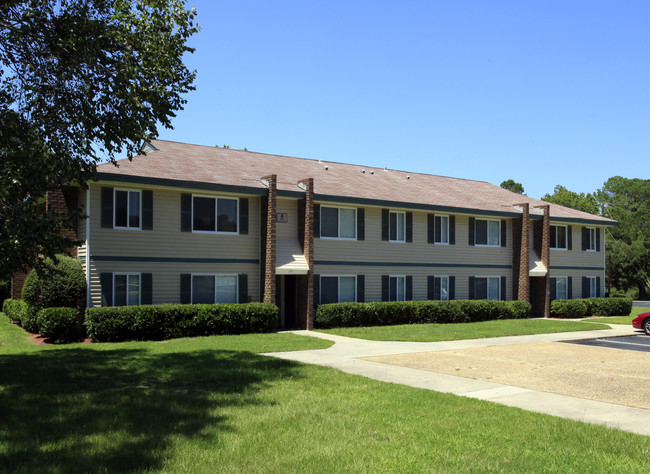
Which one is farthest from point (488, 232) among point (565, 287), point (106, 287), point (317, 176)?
point (106, 287)

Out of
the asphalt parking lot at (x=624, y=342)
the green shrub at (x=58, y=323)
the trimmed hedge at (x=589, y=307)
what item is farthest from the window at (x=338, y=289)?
the trimmed hedge at (x=589, y=307)

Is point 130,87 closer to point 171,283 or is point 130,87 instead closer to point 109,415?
point 109,415

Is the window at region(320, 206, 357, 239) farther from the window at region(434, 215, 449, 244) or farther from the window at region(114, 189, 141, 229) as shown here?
the window at region(114, 189, 141, 229)

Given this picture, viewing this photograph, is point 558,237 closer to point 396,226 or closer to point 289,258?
point 396,226

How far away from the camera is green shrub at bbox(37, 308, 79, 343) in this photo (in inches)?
690

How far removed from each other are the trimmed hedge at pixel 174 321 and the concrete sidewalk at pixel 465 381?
9.20 feet

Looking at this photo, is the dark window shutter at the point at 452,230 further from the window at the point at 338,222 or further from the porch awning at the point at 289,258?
the porch awning at the point at 289,258

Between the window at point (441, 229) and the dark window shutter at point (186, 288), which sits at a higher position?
the window at point (441, 229)

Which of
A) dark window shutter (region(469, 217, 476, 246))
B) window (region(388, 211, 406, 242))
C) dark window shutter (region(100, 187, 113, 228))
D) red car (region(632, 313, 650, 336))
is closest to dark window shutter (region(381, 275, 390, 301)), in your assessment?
window (region(388, 211, 406, 242))

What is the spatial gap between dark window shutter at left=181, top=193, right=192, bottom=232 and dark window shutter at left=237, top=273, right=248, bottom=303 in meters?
2.66

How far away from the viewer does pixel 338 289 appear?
2425 cm

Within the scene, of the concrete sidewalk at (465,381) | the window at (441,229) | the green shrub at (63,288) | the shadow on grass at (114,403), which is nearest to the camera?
the shadow on grass at (114,403)

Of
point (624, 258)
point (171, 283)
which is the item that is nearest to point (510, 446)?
point (171, 283)

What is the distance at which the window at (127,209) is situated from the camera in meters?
19.6
